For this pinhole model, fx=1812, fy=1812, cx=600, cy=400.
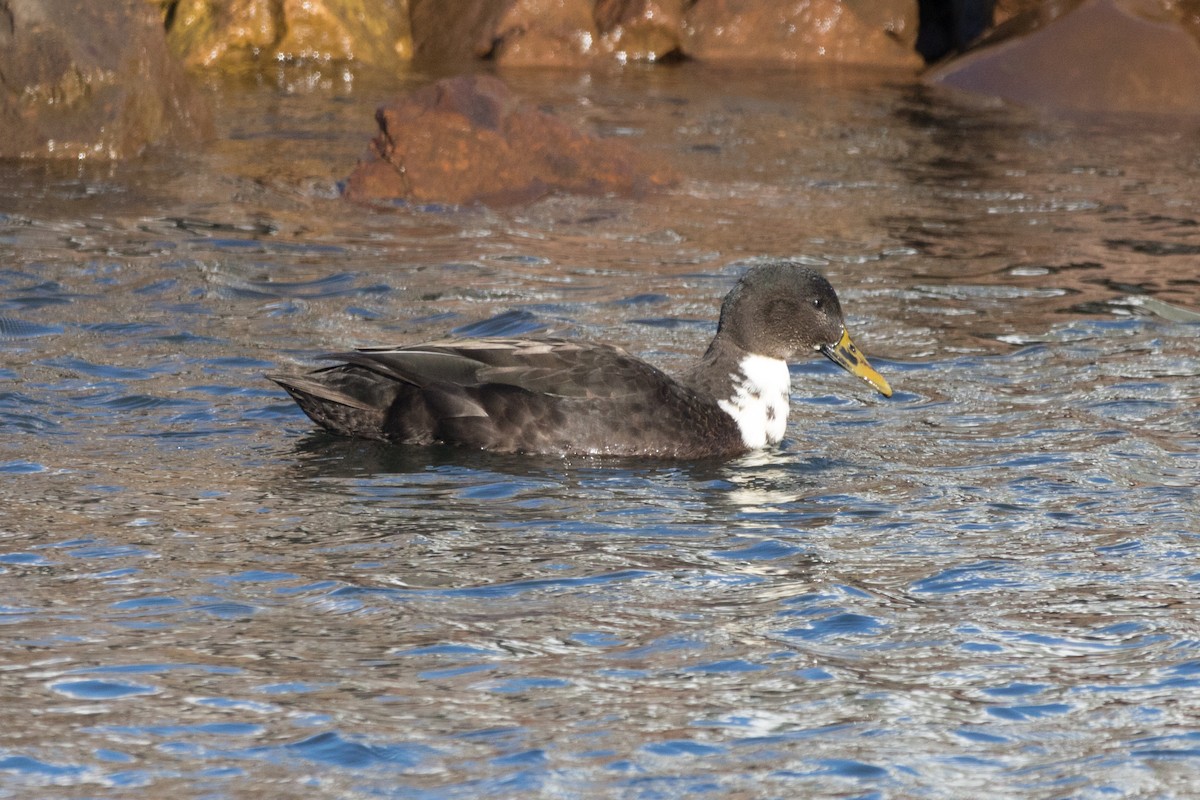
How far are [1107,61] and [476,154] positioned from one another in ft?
25.2

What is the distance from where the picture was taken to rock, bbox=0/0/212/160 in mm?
13938

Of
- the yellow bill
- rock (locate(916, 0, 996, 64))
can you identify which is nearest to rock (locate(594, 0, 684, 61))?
rock (locate(916, 0, 996, 64))

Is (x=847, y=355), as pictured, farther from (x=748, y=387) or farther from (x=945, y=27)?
(x=945, y=27)

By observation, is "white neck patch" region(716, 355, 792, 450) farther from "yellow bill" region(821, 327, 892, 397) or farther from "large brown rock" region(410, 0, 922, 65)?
"large brown rock" region(410, 0, 922, 65)

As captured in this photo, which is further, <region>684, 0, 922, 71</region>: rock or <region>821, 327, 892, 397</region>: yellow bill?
<region>684, 0, 922, 71</region>: rock

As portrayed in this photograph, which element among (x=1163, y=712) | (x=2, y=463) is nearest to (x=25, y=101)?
(x=2, y=463)

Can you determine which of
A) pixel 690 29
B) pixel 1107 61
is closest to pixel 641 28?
pixel 690 29

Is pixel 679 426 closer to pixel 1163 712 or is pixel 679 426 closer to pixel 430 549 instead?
pixel 430 549

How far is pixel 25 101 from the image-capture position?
46.4 feet

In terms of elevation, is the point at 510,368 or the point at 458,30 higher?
the point at 458,30

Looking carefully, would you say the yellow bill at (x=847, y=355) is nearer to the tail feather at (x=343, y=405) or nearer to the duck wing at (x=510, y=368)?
the duck wing at (x=510, y=368)

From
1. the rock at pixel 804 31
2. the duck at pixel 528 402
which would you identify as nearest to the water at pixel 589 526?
the duck at pixel 528 402

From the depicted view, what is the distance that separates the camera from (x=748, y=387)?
832 centimetres

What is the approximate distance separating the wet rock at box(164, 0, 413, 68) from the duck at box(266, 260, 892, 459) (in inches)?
484
